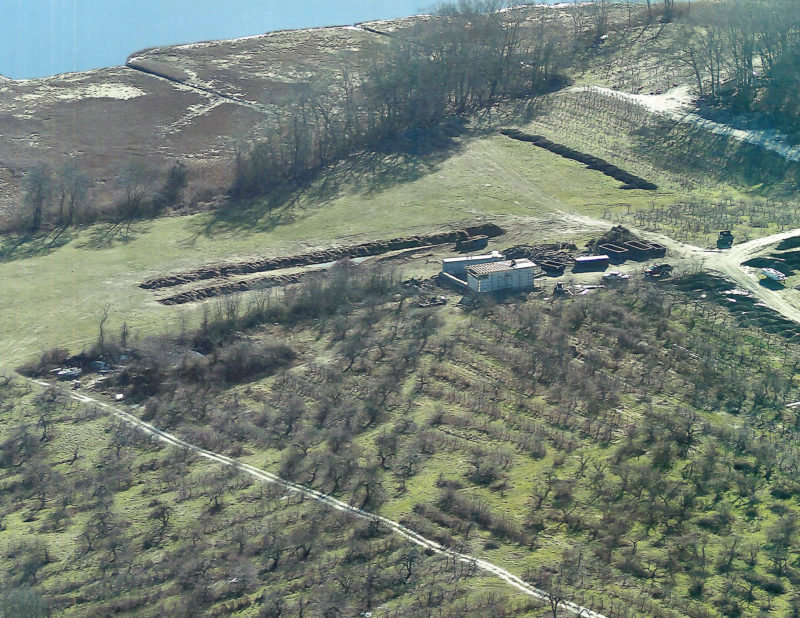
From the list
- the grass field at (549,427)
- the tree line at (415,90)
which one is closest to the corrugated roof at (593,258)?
the grass field at (549,427)

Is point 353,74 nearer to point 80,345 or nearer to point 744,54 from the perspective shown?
point 744,54

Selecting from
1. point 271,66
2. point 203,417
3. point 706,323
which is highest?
point 271,66

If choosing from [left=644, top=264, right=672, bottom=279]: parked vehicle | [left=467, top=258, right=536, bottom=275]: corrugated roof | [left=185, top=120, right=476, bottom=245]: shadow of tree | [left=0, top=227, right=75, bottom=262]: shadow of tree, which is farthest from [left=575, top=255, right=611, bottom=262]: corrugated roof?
[left=0, top=227, right=75, bottom=262]: shadow of tree

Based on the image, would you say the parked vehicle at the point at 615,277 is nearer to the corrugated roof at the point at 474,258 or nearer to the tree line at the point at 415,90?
the corrugated roof at the point at 474,258

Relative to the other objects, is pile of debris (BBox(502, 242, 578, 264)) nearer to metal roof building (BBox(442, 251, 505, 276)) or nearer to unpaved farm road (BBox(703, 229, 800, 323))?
metal roof building (BBox(442, 251, 505, 276))

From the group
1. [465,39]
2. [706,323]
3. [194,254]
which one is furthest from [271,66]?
[706,323]

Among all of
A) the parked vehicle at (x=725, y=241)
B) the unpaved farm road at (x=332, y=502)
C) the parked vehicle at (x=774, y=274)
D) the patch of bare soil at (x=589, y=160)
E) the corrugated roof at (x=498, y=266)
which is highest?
the patch of bare soil at (x=589, y=160)

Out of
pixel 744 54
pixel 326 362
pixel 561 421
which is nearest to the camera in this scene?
pixel 561 421
